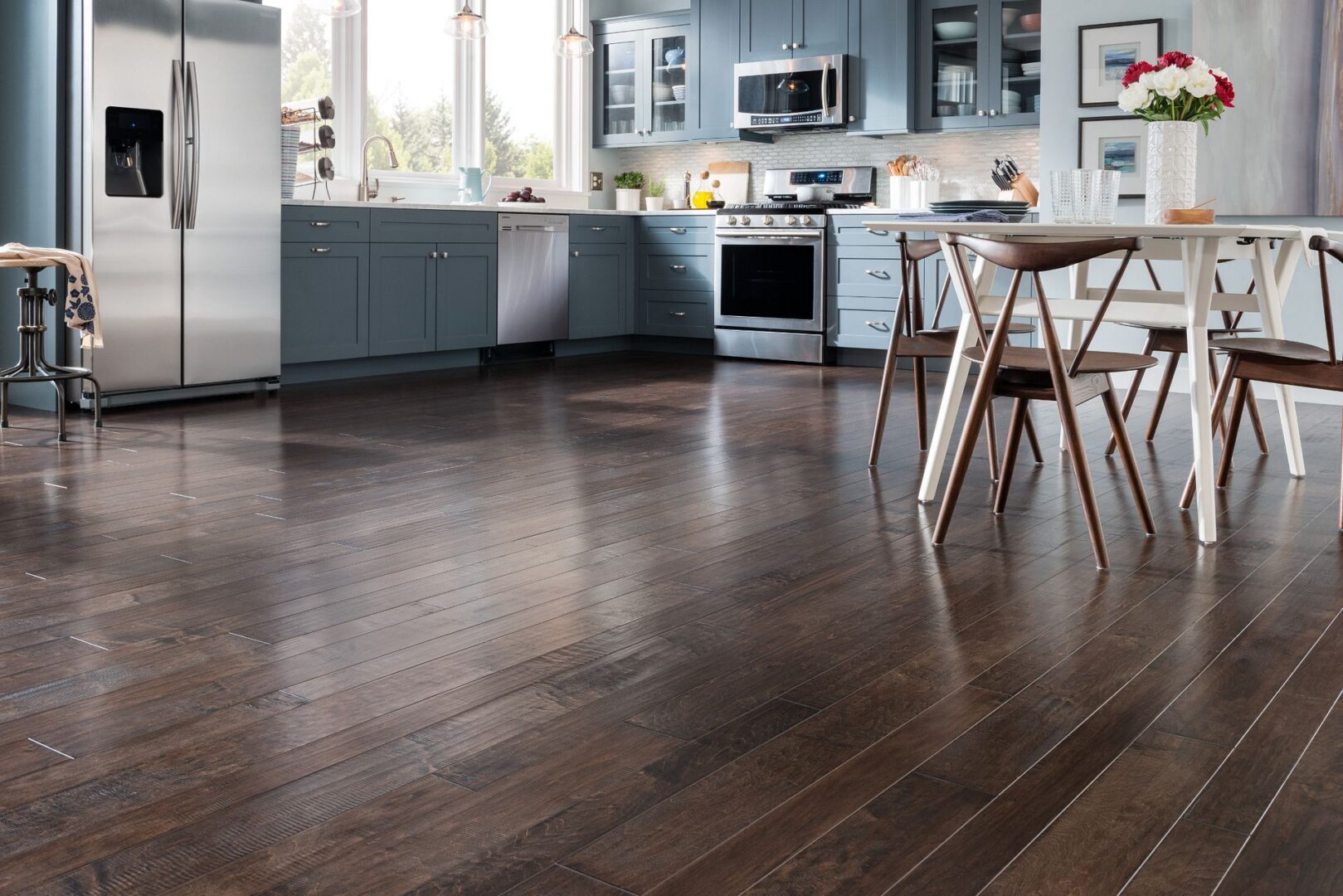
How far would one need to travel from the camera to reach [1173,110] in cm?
353

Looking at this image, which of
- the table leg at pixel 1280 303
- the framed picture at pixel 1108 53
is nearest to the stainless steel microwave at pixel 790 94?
the framed picture at pixel 1108 53

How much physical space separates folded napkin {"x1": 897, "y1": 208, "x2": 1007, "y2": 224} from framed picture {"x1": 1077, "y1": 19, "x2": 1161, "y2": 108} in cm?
81

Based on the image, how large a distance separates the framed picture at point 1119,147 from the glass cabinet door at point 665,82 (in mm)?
2778

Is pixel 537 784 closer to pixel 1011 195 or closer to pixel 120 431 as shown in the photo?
pixel 120 431

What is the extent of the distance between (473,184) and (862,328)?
91.4 inches

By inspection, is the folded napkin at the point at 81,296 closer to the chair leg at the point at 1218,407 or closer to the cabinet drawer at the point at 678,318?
the chair leg at the point at 1218,407

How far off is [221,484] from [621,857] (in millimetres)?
2513

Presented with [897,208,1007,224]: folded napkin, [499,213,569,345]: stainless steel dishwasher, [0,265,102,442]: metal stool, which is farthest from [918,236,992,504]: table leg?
[499,213,569,345]: stainless steel dishwasher

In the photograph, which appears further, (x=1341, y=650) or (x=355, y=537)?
(x=355, y=537)

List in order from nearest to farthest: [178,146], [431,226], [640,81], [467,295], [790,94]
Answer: [178,146] → [431,226] → [467,295] → [790,94] → [640,81]

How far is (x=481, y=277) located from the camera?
7.03 meters

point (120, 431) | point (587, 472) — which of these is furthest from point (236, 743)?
point (120, 431)

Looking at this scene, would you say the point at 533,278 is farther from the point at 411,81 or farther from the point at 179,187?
the point at 179,187

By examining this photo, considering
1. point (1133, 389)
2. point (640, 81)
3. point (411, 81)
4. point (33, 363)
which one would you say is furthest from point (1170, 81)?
point (640, 81)
